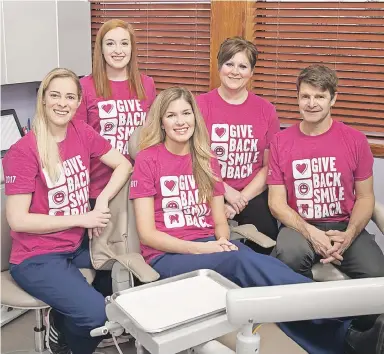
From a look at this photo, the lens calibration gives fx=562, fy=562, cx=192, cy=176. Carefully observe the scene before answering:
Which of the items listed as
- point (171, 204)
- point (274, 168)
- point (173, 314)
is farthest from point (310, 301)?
point (274, 168)

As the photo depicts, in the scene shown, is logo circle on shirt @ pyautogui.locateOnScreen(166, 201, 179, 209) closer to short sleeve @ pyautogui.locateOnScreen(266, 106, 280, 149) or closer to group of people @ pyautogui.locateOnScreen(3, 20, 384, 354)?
group of people @ pyautogui.locateOnScreen(3, 20, 384, 354)

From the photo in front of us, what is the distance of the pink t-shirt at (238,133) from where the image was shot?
8.06 feet

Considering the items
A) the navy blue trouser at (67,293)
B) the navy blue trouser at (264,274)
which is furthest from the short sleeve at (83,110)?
the navy blue trouser at (264,274)

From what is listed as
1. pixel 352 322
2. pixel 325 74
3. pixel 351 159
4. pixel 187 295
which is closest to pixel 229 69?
pixel 325 74

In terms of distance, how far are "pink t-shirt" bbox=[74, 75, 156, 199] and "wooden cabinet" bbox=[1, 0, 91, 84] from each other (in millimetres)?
487

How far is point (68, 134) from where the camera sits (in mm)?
2172

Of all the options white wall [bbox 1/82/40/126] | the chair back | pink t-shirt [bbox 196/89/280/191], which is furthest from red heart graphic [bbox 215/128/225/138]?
white wall [bbox 1/82/40/126]

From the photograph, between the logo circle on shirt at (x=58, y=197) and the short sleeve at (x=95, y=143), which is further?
the short sleeve at (x=95, y=143)

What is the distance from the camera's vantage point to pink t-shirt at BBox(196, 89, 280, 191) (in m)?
2.46

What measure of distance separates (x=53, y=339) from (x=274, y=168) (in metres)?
1.12

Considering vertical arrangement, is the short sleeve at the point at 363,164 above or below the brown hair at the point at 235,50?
below

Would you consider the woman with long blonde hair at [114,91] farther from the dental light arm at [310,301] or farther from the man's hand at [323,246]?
the dental light arm at [310,301]

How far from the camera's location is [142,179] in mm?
2092

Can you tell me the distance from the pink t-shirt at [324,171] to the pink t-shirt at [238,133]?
0.61 ft
